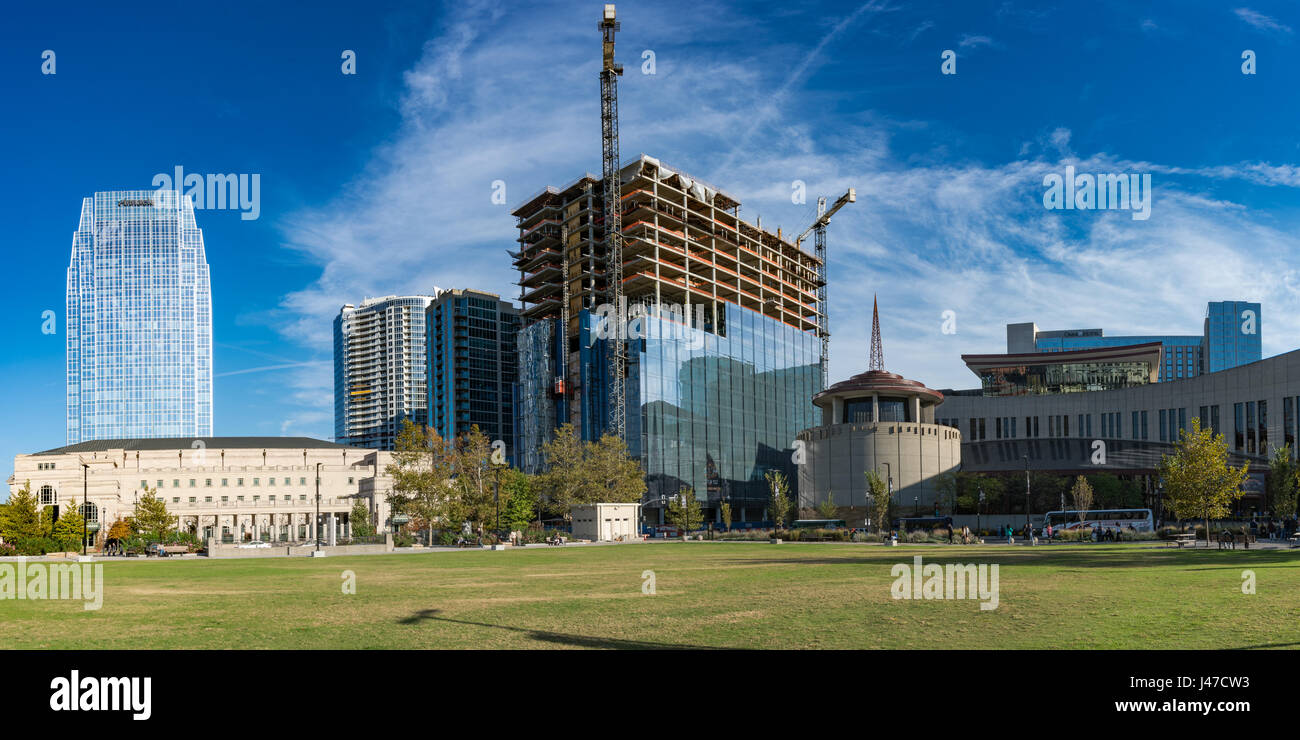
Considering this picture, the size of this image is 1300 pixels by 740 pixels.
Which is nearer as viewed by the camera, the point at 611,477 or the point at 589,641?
the point at 589,641

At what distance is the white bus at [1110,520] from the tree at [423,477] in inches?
1976

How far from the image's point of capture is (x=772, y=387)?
16275cm

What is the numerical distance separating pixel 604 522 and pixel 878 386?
45.7m

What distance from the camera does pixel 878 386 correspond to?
114 m

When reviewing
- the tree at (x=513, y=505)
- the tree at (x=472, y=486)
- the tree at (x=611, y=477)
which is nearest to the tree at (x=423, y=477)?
the tree at (x=472, y=486)

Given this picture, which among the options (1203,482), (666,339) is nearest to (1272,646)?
(1203,482)

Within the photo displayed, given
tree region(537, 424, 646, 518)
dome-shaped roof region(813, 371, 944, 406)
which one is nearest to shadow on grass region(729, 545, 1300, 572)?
tree region(537, 424, 646, 518)

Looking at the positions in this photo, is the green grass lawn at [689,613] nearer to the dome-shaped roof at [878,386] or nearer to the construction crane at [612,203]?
the dome-shaped roof at [878,386]

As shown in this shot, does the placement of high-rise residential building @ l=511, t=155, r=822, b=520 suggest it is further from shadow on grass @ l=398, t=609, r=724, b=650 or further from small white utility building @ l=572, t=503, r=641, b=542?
shadow on grass @ l=398, t=609, r=724, b=650

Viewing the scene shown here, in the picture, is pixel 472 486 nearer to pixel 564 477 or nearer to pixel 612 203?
pixel 564 477

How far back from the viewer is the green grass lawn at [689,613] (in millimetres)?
15312
